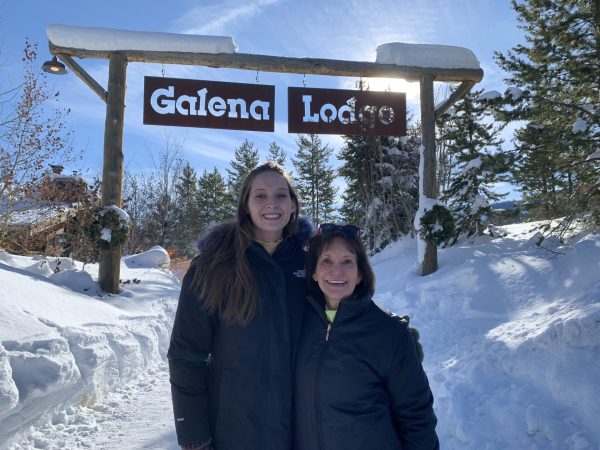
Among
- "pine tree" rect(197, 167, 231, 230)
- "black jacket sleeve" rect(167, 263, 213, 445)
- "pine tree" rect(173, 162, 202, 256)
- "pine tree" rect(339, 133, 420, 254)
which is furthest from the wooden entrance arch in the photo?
"pine tree" rect(197, 167, 231, 230)

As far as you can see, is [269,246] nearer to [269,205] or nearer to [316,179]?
[269,205]

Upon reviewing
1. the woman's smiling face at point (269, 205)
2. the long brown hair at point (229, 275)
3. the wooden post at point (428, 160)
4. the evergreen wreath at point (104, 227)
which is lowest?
the long brown hair at point (229, 275)

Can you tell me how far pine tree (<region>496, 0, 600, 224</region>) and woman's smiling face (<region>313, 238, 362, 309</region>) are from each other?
240 inches

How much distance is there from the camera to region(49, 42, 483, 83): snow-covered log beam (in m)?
6.89

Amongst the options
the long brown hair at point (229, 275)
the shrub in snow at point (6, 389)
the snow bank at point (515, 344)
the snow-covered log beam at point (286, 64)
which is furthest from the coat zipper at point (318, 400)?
the snow-covered log beam at point (286, 64)

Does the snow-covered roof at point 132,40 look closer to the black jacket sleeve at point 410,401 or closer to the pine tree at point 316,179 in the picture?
the black jacket sleeve at point 410,401

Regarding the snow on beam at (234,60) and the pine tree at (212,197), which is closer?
the snow on beam at (234,60)

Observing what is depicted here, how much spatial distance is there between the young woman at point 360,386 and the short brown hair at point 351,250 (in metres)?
0.14

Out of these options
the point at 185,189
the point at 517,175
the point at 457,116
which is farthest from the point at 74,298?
the point at 185,189

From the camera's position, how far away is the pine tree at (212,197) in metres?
31.7

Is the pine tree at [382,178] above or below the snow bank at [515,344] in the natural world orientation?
above

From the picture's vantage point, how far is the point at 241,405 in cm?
187

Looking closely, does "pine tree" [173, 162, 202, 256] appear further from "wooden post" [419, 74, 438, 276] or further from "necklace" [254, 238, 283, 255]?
"necklace" [254, 238, 283, 255]

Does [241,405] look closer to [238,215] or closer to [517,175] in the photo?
[238,215]
